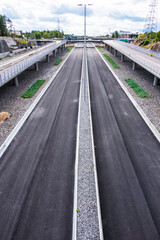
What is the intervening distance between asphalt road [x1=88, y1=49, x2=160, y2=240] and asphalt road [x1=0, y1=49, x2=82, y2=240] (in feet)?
6.89

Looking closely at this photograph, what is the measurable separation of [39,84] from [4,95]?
6329 millimetres

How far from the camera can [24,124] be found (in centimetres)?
1680

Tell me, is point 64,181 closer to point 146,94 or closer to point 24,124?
point 24,124

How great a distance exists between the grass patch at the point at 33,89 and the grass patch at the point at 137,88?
15248 millimetres

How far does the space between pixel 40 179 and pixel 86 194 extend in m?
3.15

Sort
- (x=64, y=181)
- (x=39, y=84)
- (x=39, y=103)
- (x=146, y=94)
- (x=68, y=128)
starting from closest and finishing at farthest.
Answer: (x=64, y=181) → (x=68, y=128) → (x=39, y=103) → (x=146, y=94) → (x=39, y=84)

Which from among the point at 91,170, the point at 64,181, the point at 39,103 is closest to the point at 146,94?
the point at 39,103

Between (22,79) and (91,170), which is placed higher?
(22,79)

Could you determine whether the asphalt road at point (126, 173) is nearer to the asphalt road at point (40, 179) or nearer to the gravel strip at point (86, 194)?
the gravel strip at point (86, 194)

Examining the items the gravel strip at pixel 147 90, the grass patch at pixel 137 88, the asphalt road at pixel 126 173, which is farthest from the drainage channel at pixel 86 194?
the grass patch at pixel 137 88

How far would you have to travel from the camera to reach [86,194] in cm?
960

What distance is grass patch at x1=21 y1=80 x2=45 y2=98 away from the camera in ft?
78.4

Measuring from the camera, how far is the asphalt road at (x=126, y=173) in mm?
8047

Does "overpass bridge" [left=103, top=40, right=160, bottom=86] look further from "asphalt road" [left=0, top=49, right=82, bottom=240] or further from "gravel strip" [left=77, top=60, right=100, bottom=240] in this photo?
"gravel strip" [left=77, top=60, right=100, bottom=240]
